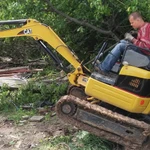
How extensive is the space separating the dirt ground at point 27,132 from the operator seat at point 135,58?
196 centimetres

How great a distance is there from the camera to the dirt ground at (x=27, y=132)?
708cm

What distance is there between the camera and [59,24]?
9344 mm

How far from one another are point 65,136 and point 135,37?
218 centimetres

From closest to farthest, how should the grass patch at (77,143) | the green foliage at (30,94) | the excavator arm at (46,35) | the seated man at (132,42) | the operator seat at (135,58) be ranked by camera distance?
1. the operator seat at (135,58)
2. the seated man at (132,42)
3. the grass patch at (77,143)
4. the excavator arm at (46,35)
5. the green foliage at (30,94)

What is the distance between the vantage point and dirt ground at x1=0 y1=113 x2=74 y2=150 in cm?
708

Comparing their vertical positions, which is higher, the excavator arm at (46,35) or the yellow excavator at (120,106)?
the excavator arm at (46,35)

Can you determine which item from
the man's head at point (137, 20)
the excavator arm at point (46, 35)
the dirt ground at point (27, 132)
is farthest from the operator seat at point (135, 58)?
the dirt ground at point (27, 132)

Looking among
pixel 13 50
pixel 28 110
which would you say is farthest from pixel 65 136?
pixel 13 50

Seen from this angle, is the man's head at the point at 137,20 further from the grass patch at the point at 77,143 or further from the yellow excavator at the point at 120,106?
the grass patch at the point at 77,143

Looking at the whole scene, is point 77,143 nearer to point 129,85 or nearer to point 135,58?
point 129,85

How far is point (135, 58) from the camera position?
20.9ft

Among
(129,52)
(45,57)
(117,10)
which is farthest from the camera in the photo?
(45,57)

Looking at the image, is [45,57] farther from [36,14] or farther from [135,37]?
[135,37]

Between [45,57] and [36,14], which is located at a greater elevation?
[36,14]
